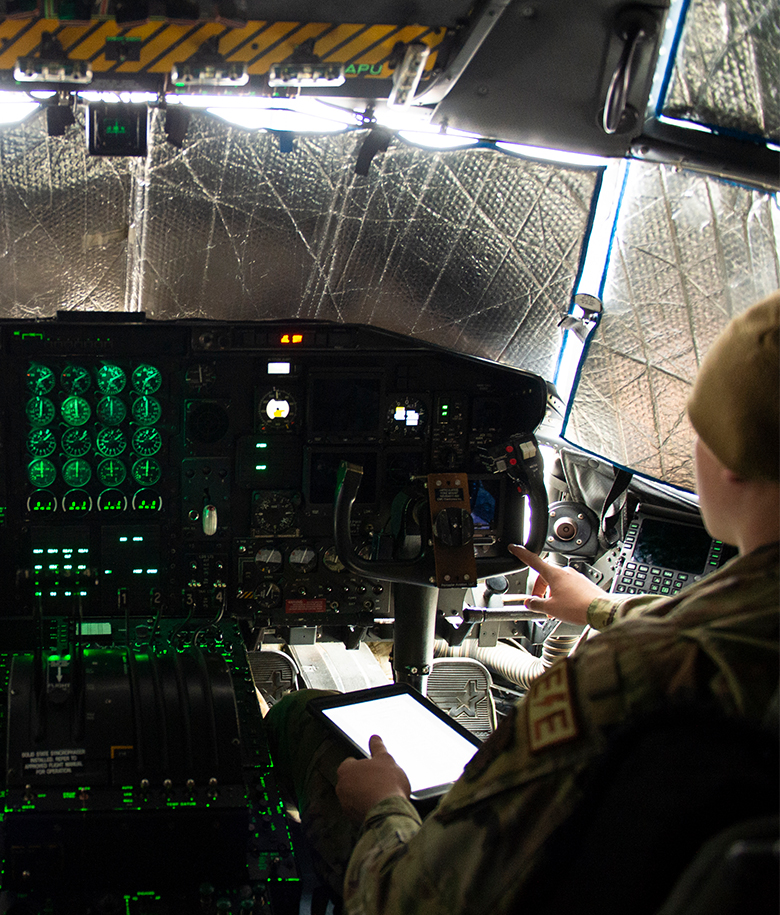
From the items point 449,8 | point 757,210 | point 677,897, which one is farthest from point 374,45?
point 677,897

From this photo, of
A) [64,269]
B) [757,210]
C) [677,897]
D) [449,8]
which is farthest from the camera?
[64,269]

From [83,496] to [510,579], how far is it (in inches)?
67.2

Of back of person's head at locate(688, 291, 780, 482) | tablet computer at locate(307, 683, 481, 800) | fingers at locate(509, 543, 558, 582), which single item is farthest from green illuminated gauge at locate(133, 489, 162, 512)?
back of person's head at locate(688, 291, 780, 482)

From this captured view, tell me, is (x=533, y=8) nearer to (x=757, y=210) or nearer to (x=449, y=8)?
(x=449, y=8)

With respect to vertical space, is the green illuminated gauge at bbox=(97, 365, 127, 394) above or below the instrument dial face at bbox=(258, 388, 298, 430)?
above

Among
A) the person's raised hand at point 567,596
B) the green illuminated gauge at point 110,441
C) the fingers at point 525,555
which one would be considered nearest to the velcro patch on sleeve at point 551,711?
the person's raised hand at point 567,596

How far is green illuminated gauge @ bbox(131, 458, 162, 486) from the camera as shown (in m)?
3.03

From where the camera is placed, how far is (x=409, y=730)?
234 centimetres

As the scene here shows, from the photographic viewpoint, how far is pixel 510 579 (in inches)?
143

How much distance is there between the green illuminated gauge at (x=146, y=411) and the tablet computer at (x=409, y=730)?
3.74 feet

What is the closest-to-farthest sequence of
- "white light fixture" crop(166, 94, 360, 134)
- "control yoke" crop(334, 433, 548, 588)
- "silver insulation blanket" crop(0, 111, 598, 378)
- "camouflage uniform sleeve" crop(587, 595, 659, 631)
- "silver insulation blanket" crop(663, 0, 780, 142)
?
1. "silver insulation blanket" crop(663, 0, 780, 142)
2. "camouflage uniform sleeve" crop(587, 595, 659, 631)
3. "white light fixture" crop(166, 94, 360, 134)
4. "silver insulation blanket" crop(0, 111, 598, 378)
5. "control yoke" crop(334, 433, 548, 588)

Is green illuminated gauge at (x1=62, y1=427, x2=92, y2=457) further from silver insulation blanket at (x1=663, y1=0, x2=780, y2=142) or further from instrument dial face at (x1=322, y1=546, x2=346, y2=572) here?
silver insulation blanket at (x1=663, y1=0, x2=780, y2=142)

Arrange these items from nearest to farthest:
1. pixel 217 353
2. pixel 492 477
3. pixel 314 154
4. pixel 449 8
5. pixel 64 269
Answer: pixel 449 8 < pixel 314 154 < pixel 64 269 < pixel 217 353 < pixel 492 477

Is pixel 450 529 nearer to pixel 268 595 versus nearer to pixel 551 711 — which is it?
pixel 268 595
